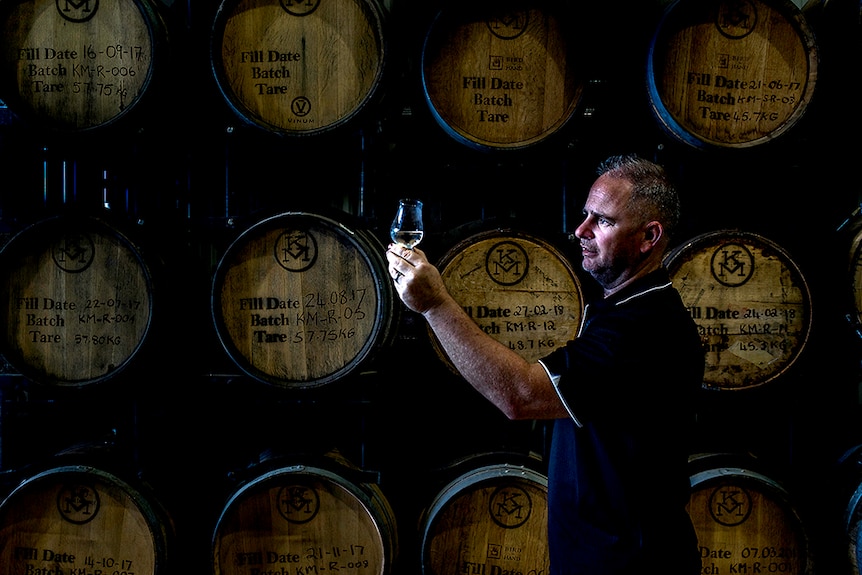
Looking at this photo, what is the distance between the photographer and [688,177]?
8.41ft

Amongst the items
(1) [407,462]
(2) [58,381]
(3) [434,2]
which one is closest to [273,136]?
(3) [434,2]

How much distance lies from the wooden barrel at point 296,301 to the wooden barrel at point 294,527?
1.22 ft

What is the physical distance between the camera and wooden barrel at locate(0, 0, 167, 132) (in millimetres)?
2074

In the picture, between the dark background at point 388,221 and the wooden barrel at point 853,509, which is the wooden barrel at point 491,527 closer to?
the dark background at point 388,221

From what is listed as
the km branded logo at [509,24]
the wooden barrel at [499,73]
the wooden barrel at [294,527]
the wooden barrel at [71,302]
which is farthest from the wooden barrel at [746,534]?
the wooden barrel at [71,302]

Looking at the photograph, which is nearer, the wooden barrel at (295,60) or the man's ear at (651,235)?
the man's ear at (651,235)

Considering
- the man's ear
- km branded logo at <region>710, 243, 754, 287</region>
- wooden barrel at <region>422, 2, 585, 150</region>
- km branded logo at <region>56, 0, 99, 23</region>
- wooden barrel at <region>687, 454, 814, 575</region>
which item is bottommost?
wooden barrel at <region>687, 454, 814, 575</region>

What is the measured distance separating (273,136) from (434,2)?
2.49 feet

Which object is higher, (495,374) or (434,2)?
(434,2)

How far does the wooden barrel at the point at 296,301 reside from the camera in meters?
2.03

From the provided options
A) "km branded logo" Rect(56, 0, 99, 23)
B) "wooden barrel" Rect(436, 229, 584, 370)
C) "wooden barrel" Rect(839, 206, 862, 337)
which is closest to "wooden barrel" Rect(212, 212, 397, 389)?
"wooden barrel" Rect(436, 229, 584, 370)

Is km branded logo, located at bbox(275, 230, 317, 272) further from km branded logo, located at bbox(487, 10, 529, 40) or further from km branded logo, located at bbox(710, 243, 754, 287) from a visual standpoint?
km branded logo, located at bbox(710, 243, 754, 287)

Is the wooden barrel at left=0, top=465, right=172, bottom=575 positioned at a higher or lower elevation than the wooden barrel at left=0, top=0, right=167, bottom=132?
lower

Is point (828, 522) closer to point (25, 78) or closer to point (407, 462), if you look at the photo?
point (407, 462)
